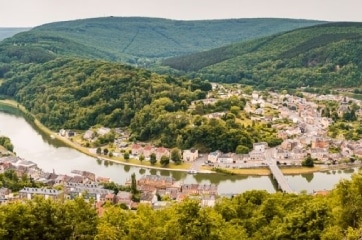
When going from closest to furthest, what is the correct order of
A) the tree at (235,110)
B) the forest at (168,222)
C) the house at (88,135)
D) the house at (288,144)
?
1. the forest at (168,222)
2. the house at (288,144)
3. the house at (88,135)
4. the tree at (235,110)

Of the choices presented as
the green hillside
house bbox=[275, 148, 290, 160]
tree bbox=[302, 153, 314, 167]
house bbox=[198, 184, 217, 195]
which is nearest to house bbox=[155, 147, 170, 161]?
house bbox=[275, 148, 290, 160]

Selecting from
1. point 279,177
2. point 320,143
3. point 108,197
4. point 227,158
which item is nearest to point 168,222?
point 108,197

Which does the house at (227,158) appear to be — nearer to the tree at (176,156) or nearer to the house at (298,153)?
the tree at (176,156)

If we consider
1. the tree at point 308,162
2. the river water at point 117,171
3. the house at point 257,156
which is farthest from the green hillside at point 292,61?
the river water at point 117,171

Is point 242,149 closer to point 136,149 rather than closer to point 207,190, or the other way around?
point 136,149

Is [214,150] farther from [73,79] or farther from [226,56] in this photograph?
[226,56]

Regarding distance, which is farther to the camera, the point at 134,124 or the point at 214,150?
the point at 134,124

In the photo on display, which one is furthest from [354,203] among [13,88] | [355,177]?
[13,88]
